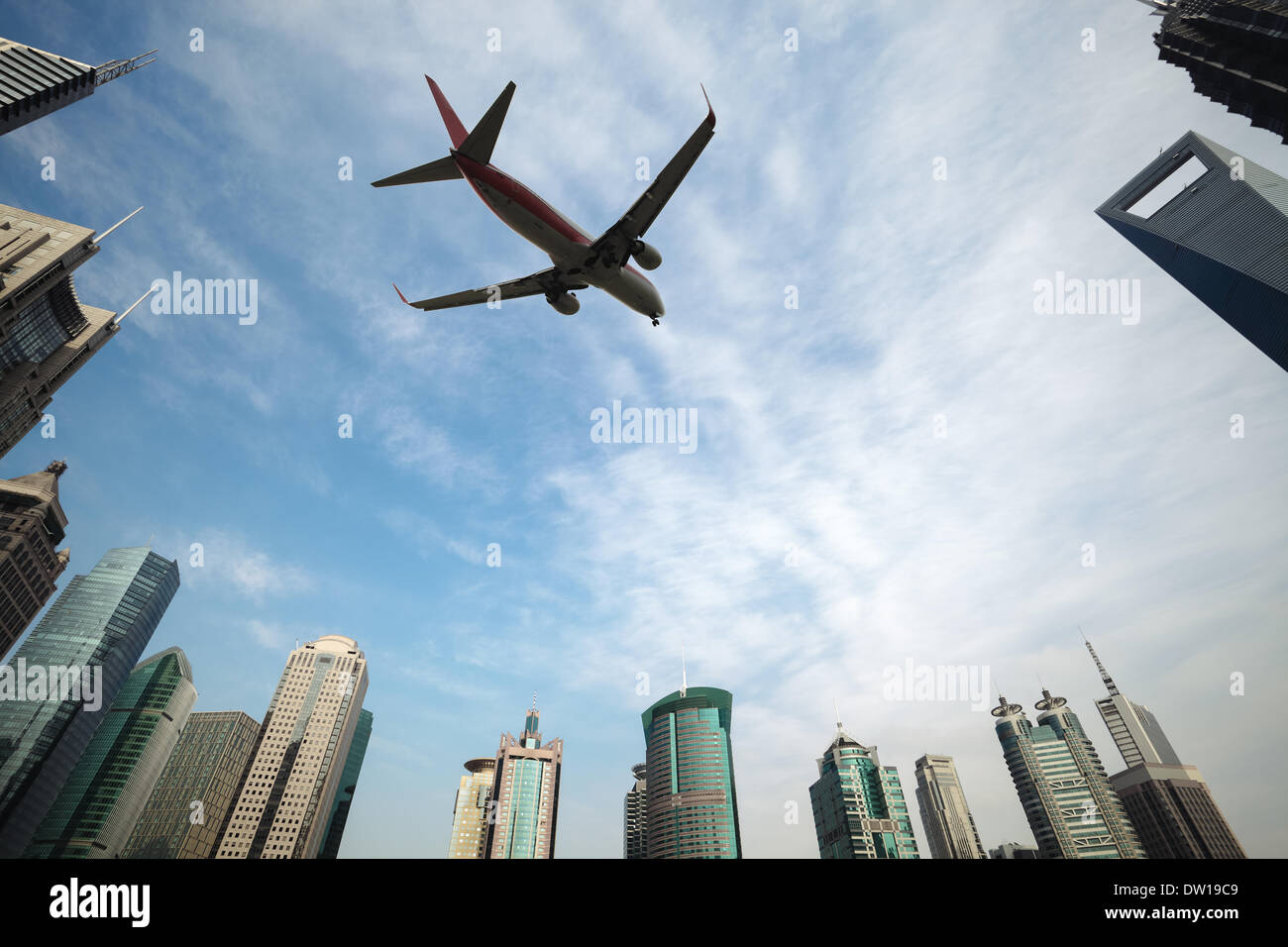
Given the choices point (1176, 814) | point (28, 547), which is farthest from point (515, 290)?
point (1176, 814)

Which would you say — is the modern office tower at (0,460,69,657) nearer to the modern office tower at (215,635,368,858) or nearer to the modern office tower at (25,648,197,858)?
the modern office tower at (215,635,368,858)

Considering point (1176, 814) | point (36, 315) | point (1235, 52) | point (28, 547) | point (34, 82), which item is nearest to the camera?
point (1235, 52)

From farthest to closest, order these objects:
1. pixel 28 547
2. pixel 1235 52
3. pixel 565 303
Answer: pixel 28 547, pixel 1235 52, pixel 565 303

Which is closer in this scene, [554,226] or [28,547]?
[554,226]

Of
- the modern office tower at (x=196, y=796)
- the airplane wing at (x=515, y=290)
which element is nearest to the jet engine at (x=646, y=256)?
the airplane wing at (x=515, y=290)

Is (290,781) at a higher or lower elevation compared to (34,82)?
lower

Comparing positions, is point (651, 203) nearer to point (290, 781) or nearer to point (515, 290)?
point (515, 290)
